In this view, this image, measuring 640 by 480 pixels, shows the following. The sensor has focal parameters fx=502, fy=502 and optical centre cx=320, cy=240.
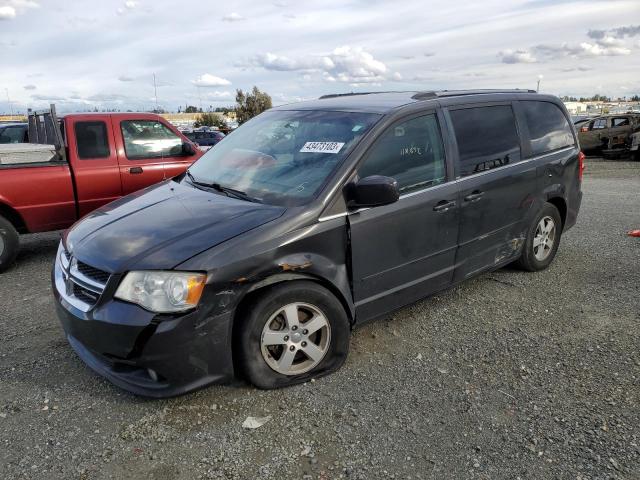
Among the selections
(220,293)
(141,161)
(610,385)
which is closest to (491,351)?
(610,385)

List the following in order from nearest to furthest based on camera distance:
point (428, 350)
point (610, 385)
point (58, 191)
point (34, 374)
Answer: point (610, 385)
point (34, 374)
point (428, 350)
point (58, 191)

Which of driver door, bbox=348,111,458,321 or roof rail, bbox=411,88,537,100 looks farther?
roof rail, bbox=411,88,537,100

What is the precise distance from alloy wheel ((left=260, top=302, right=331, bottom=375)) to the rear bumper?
0.86ft

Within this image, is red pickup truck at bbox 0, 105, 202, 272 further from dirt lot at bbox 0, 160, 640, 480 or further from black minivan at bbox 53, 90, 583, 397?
black minivan at bbox 53, 90, 583, 397

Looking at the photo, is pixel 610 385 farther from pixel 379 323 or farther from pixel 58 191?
pixel 58 191

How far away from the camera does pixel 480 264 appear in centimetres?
421

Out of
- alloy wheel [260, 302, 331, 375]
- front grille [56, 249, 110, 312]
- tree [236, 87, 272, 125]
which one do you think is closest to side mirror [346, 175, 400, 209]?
alloy wheel [260, 302, 331, 375]

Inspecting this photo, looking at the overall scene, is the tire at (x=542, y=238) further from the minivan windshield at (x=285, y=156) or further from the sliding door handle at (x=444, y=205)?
the minivan windshield at (x=285, y=156)

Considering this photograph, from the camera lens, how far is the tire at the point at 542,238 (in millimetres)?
4773

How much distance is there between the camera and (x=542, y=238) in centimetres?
496

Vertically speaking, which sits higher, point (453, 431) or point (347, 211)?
point (347, 211)

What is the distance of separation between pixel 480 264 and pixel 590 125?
18.0 m

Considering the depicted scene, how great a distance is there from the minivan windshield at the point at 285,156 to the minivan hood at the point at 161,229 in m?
0.20

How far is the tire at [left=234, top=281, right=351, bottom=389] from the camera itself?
2855 millimetres
